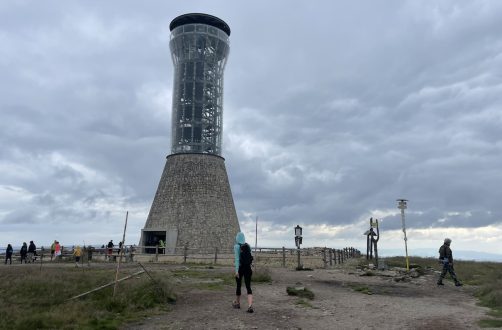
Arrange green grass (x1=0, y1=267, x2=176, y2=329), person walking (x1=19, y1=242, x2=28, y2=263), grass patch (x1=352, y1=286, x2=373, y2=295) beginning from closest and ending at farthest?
green grass (x1=0, y1=267, x2=176, y2=329)
grass patch (x1=352, y1=286, x2=373, y2=295)
person walking (x1=19, y1=242, x2=28, y2=263)

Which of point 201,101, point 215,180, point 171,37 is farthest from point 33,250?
point 171,37

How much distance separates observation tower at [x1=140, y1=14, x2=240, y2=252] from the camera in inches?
1540

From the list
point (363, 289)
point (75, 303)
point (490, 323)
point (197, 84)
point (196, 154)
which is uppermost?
point (197, 84)

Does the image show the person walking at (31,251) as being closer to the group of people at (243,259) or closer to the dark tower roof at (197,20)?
the group of people at (243,259)

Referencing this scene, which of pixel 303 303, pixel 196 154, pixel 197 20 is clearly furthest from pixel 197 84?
pixel 303 303

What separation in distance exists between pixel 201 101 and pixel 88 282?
104 ft

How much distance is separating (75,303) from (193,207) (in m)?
28.1

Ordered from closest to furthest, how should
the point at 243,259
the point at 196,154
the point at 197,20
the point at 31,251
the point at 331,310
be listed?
the point at 243,259 < the point at 331,310 < the point at 31,251 < the point at 196,154 < the point at 197,20

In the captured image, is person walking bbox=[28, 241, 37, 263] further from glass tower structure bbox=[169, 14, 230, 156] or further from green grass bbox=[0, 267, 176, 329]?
glass tower structure bbox=[169, 14, 230, 156]

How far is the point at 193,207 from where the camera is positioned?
39.6 m

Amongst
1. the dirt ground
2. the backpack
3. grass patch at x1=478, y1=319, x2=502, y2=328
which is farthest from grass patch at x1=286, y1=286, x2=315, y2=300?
grass patch at x1=478, y1=319, x2=502, y2=328

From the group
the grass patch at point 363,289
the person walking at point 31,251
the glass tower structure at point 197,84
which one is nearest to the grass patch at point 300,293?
the grass patch at point 363,289

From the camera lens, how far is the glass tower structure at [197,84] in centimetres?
4397

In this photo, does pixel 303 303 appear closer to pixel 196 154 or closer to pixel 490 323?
pixel 490 323
